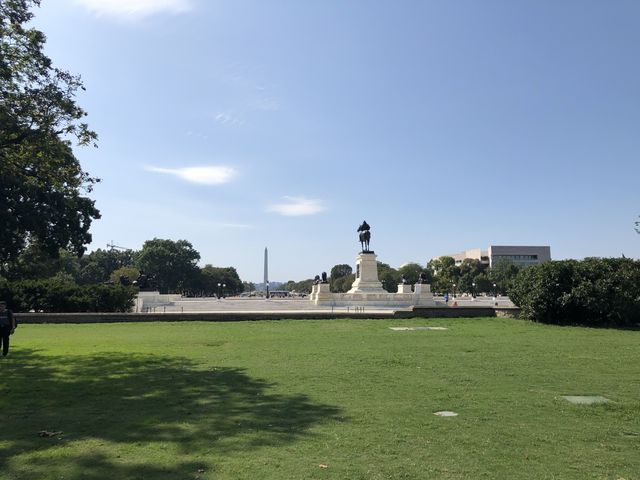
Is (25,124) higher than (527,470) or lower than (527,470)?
higher

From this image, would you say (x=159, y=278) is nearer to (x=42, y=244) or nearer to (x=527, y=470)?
(x=42, y=244)

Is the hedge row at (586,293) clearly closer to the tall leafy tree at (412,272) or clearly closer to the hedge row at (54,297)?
the hedge row at (54,297)

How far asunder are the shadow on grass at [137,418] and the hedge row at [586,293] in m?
16.7

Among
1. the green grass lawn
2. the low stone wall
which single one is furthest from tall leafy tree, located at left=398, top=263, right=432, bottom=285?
the green grass lawn

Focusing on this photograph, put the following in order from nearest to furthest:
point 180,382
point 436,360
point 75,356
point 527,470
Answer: point 527,470 < point 180,382 < point 436,360 < point 75,356

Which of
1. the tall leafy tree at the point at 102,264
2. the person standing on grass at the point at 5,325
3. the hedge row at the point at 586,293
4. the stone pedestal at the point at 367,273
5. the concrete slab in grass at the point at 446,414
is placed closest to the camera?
the concrete slab in grass at the point at 446,414

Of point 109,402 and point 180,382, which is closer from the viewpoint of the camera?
point 109,402

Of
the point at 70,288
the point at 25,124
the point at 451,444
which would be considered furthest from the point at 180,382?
the point at 70,288

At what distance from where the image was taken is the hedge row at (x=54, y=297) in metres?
27.2

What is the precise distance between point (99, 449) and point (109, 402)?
2.47 m

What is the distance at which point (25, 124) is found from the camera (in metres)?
14.1

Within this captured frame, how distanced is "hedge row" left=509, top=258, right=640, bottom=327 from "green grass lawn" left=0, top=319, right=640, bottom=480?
23.1 feet

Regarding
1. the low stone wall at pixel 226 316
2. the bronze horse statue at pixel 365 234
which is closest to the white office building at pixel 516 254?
the bronze horse statue at pixel 365 234

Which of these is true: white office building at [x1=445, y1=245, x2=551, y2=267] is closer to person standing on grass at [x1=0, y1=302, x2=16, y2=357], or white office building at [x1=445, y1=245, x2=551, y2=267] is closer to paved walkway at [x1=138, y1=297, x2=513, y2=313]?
paved walkway at [x1=138, y1=297, x2=513, y2=313]
